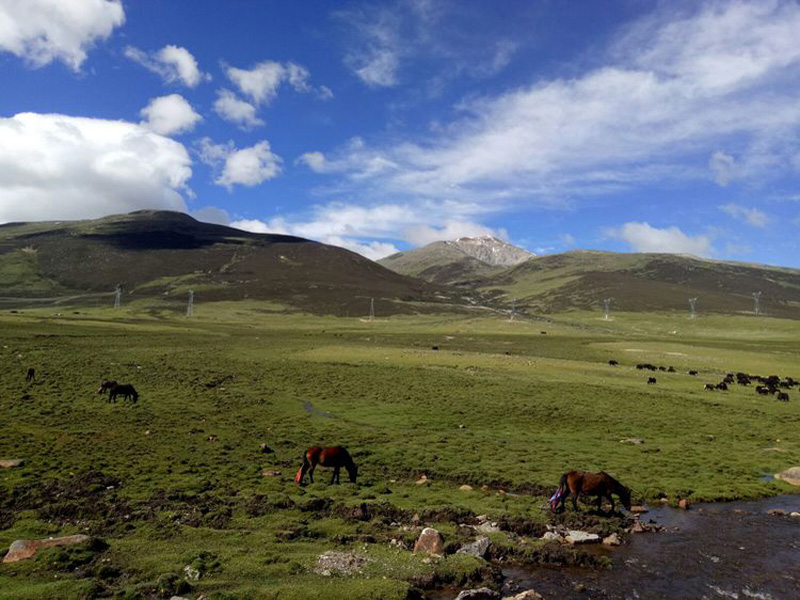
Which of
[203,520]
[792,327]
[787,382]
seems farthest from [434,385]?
[792,327]

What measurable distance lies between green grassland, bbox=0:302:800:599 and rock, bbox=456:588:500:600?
918 millimetres

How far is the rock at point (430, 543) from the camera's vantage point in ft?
47.4

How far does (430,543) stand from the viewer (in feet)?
48.2

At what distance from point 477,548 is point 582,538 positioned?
3.80 m

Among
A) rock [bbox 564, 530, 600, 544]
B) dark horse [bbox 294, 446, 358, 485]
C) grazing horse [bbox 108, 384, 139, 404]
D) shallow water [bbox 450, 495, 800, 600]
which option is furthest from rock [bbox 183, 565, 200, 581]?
grazing horse [bbox 108, 384, 139, 404]

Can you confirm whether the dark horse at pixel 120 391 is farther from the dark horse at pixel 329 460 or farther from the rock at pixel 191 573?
the rock at pixel 191 573

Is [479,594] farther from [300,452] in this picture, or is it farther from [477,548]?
[300,452]

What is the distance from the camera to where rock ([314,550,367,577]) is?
13.1 m

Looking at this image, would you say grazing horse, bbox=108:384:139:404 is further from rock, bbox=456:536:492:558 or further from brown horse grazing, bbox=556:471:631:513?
brown horse grazing, bbox=556:471:631:513

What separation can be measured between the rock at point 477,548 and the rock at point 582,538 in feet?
9.59

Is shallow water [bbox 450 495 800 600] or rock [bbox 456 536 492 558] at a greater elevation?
rock [bbox 456 536 492 558]

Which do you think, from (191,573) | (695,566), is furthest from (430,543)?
(695,566)

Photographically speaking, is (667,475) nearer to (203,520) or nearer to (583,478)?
(583,478)

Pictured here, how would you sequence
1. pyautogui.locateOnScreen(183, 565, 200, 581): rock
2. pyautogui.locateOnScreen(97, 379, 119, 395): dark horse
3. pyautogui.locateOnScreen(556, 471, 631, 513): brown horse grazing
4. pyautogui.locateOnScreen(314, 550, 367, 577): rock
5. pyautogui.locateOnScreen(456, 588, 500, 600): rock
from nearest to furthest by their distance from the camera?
pyautogui.locateOnScreen(456, 588, 500, 600): rock → pyautogui.locateOnScreen(183, 565, 200, 581): rock → pyautogui.locateOnScreen(314, 550, 367, 577): rock → pyautogui.locateOnScreen(556, 471, 631, 513): brown horse grazing → pyautogui.locateOnScreen(97, 379, 119, 395): dark horse
